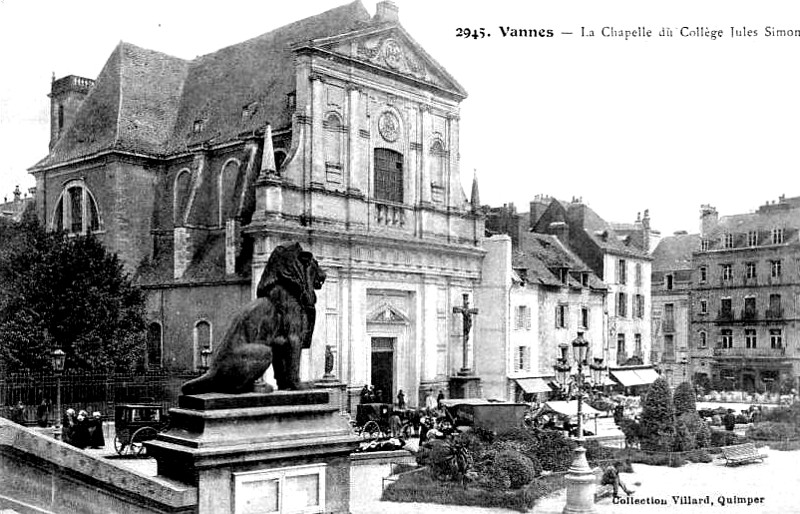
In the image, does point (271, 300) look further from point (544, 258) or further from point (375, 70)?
point (544, 258)

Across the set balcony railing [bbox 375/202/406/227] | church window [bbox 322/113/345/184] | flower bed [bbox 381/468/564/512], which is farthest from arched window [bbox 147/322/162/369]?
flower bed [bbox 381/468/564/512]

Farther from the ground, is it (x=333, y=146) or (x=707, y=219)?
(x=333, y=146)

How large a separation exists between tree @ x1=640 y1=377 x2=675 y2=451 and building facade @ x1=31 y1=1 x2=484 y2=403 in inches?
399

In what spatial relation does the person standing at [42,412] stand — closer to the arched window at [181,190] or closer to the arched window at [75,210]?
the arched window at [181,190]

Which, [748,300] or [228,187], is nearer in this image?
[228,187]

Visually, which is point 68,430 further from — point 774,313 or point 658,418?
point 774,313

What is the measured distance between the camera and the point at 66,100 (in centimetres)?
3866

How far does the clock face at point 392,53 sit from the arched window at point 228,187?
6.55 metres

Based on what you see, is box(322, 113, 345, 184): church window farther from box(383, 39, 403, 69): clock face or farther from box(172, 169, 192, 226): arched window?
box(172, 169, 192, 226): arched window

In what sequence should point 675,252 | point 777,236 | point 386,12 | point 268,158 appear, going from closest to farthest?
point 268,158 < point 386,12 < point 777,236 < point 675,252

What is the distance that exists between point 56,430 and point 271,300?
11705mm

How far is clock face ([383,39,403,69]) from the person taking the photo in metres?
30.0

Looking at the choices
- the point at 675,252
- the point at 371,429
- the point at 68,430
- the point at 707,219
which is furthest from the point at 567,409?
the point at 675,252

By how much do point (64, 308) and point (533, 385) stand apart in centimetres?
1911
